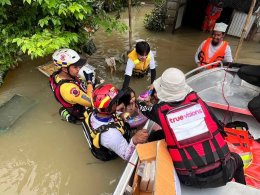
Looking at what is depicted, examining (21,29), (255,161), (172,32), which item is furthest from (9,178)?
(172,32)

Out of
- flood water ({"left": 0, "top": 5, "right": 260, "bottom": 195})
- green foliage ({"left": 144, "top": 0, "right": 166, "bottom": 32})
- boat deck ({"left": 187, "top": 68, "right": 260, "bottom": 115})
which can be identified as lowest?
flood water ({"left": 0, "top": 5, "right": 260, "bottom": 195})

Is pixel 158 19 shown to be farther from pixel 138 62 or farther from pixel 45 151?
pixel 45 151

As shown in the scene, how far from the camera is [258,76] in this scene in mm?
3568

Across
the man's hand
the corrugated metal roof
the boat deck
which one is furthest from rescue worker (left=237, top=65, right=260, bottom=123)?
the corrugated metal roof

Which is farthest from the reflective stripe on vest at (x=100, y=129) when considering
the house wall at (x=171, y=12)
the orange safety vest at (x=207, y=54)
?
the house wall at (x=171, y=12)

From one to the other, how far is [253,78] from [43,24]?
10.9 feet

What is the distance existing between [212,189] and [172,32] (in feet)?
21.9

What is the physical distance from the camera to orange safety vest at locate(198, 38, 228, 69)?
15.4ft

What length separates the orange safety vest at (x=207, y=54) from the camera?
4695 millimetres

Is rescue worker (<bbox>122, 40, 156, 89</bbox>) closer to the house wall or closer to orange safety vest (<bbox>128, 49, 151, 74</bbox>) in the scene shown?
orange safety vest (<bbox>128, 49, 151, 74</bbox>)

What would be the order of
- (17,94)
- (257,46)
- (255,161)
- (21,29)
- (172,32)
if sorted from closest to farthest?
1. (255,161)
2. (21,29)
3. (17,94)
4. (257,46)
5. (172,32)

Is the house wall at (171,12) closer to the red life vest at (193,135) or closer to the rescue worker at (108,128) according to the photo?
the rescue worker at (108,128)

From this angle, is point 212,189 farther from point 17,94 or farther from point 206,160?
point 17,94

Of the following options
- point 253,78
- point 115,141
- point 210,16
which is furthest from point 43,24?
point 210,16
